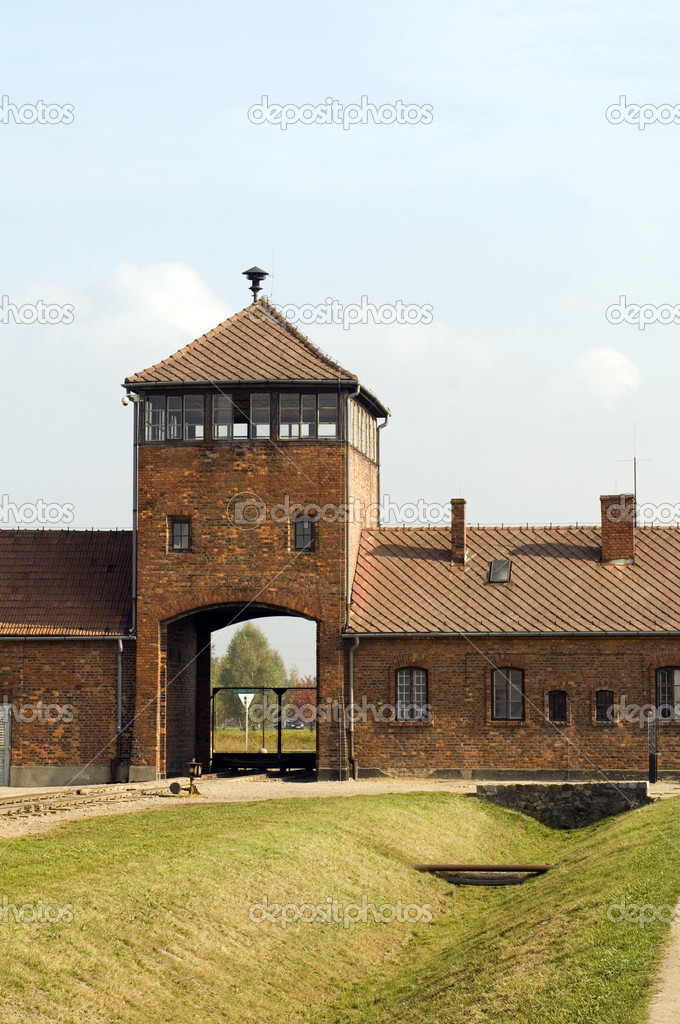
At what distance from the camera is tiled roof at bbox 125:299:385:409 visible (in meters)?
32.6

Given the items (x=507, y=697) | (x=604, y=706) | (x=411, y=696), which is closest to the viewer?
(x=604, y=706)

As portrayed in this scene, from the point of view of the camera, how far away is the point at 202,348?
33969 mm

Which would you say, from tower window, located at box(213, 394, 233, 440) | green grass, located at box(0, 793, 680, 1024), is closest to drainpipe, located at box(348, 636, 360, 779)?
tower window, located at box(213, 394, 233, 440)

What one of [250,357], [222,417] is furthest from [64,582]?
[250,357]

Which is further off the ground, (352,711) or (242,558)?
(242,558)

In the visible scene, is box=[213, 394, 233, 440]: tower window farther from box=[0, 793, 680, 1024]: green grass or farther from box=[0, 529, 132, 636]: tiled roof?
box=[0, 793, 680, 1024]: green grass

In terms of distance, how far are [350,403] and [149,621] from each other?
23.3 ft

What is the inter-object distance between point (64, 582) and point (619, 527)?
1397 cm

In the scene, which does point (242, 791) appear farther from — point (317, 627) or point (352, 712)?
point (317, 627)

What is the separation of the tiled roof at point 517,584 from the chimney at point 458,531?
8.1 inches

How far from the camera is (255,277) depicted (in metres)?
35.6

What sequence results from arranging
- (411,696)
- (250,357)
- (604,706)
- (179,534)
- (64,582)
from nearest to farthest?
(604,706)
(411,696)
(179,534)
(250,357)
(64,582)

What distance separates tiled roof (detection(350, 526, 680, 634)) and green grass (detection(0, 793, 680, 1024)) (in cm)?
912

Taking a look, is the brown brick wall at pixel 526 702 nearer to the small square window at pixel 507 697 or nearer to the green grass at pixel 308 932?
the small square window at pixel 507 697
